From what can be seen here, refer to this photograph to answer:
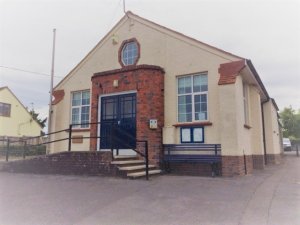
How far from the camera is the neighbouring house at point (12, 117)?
31094 mm

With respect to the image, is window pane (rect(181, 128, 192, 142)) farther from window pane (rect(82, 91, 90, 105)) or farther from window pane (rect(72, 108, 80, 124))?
window pane (rect(72, 108, 80, 124))

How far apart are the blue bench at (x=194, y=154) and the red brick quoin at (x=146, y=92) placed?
17.0 inches

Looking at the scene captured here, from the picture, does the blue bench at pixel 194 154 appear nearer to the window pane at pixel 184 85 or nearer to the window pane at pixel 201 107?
the window pane at pixel 201 107

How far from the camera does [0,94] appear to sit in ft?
102

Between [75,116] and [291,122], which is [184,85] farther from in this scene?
[291,122]

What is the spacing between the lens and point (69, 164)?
32.6 ft

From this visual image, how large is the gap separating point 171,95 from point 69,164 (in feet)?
15.9

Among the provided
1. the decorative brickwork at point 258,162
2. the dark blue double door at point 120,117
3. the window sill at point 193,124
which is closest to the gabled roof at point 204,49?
the window sill at point 193,124

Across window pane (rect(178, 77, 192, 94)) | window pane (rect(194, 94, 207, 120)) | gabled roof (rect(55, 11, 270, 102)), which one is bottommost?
window pane (rect(194, 94, 207, 120))

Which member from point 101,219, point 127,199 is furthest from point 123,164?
point 101,219

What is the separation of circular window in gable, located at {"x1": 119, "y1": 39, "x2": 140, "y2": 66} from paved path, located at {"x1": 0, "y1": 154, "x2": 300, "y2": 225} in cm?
648

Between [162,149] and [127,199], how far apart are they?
205 inches

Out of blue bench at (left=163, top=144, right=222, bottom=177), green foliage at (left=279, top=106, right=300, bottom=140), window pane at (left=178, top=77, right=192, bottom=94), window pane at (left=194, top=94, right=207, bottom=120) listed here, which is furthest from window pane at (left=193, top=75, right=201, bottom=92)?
green foliage at (left=279, top=106, right=300, bottom=140)

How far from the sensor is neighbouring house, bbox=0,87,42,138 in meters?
31.1
